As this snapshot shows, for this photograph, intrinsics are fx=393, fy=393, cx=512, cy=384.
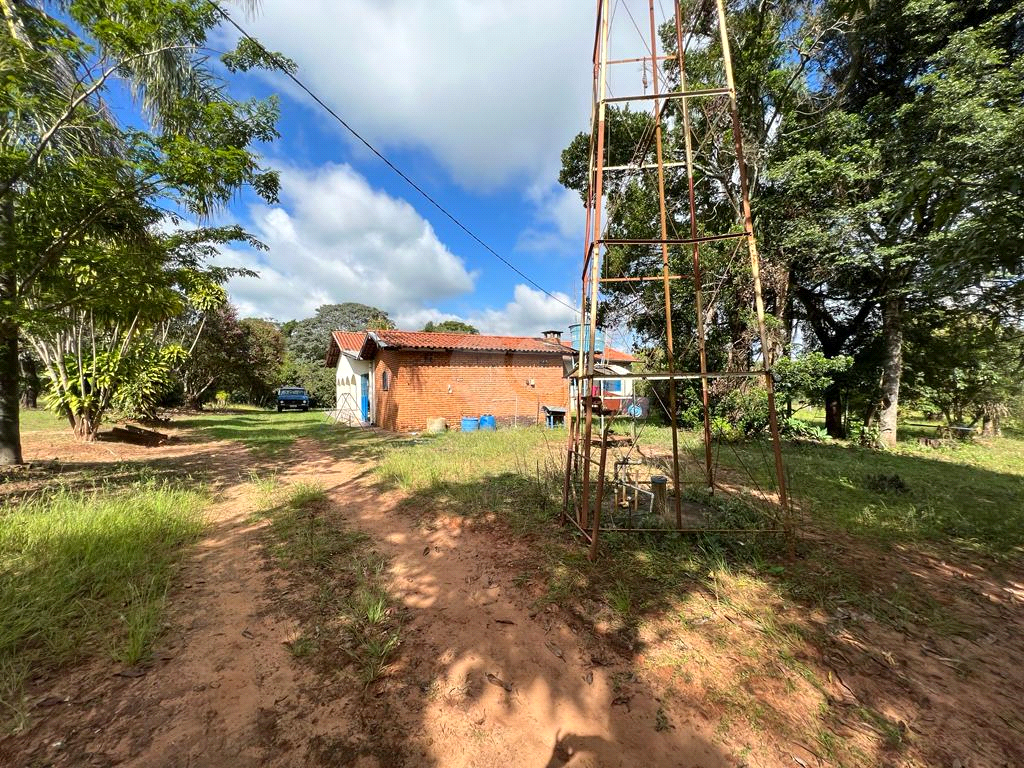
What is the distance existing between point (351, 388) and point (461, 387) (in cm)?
795

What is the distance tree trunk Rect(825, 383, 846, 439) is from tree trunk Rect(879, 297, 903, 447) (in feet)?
3.70

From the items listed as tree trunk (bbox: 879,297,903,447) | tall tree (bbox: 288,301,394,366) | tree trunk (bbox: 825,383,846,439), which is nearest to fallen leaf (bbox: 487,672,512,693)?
tree trunk (bbox: 879,297,903,447)

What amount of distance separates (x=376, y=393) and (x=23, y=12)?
40.6 feet

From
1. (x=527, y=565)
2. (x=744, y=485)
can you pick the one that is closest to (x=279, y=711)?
(x=527, y=565)

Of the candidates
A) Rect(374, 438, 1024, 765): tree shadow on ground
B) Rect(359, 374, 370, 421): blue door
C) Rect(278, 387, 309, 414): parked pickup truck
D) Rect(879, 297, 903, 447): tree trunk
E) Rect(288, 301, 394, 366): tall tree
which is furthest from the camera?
Rect(288, 301, 394, 366): tall tree

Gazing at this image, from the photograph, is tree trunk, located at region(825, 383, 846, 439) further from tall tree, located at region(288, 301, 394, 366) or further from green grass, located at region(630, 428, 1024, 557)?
tall tree, located at region(288, 301, 394, 366)

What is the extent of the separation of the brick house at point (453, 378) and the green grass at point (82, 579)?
31.8 ft

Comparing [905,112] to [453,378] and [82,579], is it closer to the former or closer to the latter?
[453,378]

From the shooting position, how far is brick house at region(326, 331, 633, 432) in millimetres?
14219

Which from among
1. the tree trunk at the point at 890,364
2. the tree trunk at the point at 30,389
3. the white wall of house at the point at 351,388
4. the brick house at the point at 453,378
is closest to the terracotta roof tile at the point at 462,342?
the brick house at the point at 453,378

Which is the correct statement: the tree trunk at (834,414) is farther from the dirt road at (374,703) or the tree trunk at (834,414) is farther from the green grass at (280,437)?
the green grass at (280,437)

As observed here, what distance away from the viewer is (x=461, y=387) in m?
15.1

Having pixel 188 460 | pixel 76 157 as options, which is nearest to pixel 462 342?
pixel 188 460

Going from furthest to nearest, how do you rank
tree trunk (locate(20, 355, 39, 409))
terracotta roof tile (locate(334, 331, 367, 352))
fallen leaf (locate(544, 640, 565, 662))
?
terracotta roof tile (locate(334, 331, 367, 352)), tree trunk (locate(20, 355, 39, 409)), fallen leaf (locate(544, 640, 565, 662))
